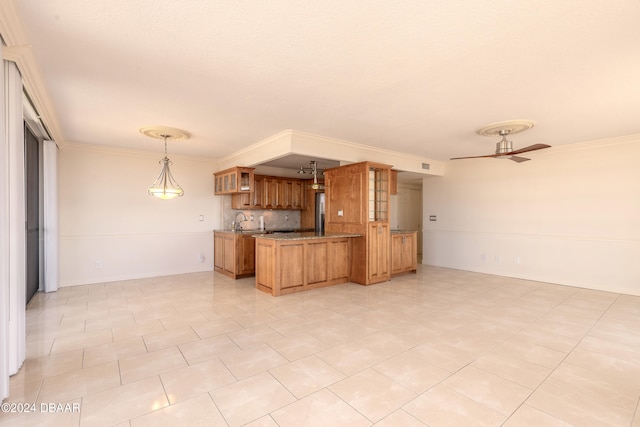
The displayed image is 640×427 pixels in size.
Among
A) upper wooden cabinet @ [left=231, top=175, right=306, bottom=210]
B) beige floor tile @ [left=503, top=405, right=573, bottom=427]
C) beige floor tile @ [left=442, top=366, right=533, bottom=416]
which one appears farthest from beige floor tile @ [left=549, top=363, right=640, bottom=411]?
upper wooden cabinet @ [left=231, top=175, right=306, bottom=210]

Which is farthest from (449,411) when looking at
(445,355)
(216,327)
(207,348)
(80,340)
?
(80,340)

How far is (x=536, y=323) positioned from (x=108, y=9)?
486 centimetres

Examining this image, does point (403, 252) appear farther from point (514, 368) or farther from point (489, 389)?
point (489, 389)

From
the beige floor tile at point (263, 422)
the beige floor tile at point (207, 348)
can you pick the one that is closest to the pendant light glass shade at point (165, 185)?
the beige floor tile at point (207, 348)

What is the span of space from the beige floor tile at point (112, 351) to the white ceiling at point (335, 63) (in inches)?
99.7

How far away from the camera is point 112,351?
9.02 ft

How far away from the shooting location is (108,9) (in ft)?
6.03

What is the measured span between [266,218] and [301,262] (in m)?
2.94

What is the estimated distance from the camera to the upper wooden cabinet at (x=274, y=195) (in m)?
6.84

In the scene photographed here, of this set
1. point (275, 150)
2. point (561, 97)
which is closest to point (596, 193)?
point (561, 97)

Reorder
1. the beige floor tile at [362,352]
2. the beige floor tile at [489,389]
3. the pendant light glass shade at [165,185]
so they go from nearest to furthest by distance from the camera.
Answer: the beige floor tile at [489,389] < the beige floor tile at [362,352] < the pendant light glass shade at [165,185]

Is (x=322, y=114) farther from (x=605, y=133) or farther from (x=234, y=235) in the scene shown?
(x=605, y=133)

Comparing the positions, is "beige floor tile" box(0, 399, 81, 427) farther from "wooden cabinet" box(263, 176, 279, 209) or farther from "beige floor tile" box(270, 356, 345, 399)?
"wooden cabinet" box(263, 176, 279, 209)

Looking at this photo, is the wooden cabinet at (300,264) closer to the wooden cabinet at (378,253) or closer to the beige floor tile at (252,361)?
the wooden cabinet at (378,253)
